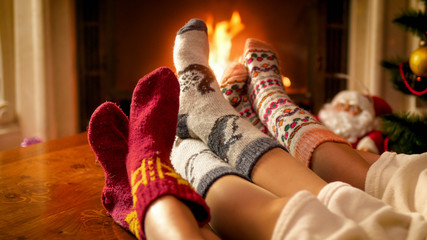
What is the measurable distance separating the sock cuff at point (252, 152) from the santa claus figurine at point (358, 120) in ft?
3.47

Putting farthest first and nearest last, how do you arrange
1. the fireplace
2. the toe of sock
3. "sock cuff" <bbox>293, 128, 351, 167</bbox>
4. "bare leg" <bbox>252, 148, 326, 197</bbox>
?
the fireplace → the toe of sock → "sock cuff" <bbox>293, 128, 351, 167</bbox> → "bare leg" <bbox>252, 148, 326, 197</bbox>

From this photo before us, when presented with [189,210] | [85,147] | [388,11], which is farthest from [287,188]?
[388,11]

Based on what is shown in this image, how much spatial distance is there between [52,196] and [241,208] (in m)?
0.36

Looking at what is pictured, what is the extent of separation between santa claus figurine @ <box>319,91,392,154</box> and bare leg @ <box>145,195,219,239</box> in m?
1.25

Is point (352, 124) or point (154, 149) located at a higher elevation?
point (154, 149)

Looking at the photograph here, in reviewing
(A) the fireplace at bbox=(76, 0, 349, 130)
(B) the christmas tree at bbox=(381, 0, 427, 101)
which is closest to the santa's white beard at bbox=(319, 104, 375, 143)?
(B) the christmas tree at bbox=(381, 0, 427, 101)

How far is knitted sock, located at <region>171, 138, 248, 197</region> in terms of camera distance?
49cm

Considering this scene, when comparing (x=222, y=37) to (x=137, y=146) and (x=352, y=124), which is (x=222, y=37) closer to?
(x=352, y=124)

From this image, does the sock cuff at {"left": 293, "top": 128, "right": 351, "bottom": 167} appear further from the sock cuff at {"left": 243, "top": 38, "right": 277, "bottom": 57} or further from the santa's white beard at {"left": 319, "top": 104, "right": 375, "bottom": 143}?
the santa's white beard at {"left": 319, "top": 104, "right": 375, "bottom": 143}

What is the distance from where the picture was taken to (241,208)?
1.37 ft

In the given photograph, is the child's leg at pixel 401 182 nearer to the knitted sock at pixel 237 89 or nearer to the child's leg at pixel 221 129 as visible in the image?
the child's leg at pixel 221 129

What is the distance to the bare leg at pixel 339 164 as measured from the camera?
538 mm

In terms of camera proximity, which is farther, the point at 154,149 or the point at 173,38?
the point at 173,38

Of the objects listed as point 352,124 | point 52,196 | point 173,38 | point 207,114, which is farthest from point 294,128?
point 173,38
